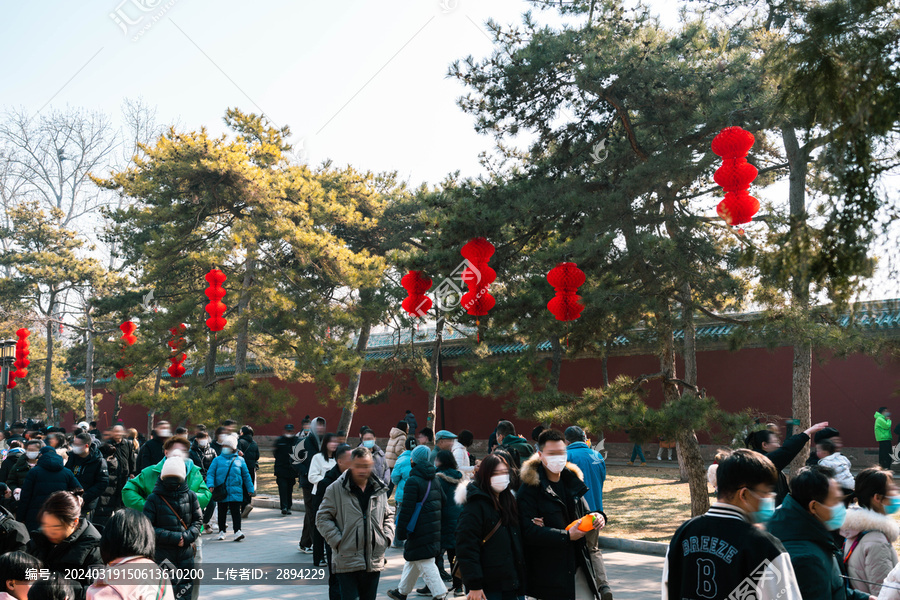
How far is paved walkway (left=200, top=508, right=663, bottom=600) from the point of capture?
6.34m

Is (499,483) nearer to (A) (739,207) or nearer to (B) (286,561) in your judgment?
(A) (739,207)

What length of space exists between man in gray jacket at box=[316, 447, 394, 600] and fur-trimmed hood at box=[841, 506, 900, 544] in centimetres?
277

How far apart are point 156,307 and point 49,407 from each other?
10.3 metres

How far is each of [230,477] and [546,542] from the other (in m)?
6.12

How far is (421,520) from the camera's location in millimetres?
5793

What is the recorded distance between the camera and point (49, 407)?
25.2 meters

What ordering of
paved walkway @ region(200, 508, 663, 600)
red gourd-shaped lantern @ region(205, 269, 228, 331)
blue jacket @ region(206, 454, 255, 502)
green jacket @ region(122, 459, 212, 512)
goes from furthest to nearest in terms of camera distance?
red gourd-shaped lantern @ region(205, 269, 228, 331) → blue jacket @ region(206, 454, 255, 502) → paved walkway @ region(200, 508, 663, 600) → green jacket @ region(122, 459, 212, 512)

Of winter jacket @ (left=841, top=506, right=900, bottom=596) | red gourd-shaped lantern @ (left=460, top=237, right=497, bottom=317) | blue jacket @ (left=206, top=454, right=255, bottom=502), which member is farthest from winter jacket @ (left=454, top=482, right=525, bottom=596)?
blue jacket @ (left=206, top=454, right=255, bottom=502)

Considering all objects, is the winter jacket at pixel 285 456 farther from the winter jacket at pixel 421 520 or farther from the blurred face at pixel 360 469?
the blurred face at pixel 360 469

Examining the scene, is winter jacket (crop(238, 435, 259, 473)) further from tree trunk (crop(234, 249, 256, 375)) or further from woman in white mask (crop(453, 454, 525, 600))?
woman in white mask (crop(453, 454, 525, 600))

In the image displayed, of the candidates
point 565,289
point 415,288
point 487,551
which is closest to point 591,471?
point 487,551

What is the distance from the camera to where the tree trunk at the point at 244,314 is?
53.6ft

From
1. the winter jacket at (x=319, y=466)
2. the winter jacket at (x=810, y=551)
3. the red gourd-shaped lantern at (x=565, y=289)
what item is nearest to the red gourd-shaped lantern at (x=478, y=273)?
the red gourd-shaped lantern at (x=565, y=289)

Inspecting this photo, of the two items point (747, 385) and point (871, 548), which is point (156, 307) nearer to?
point (747, 385)
